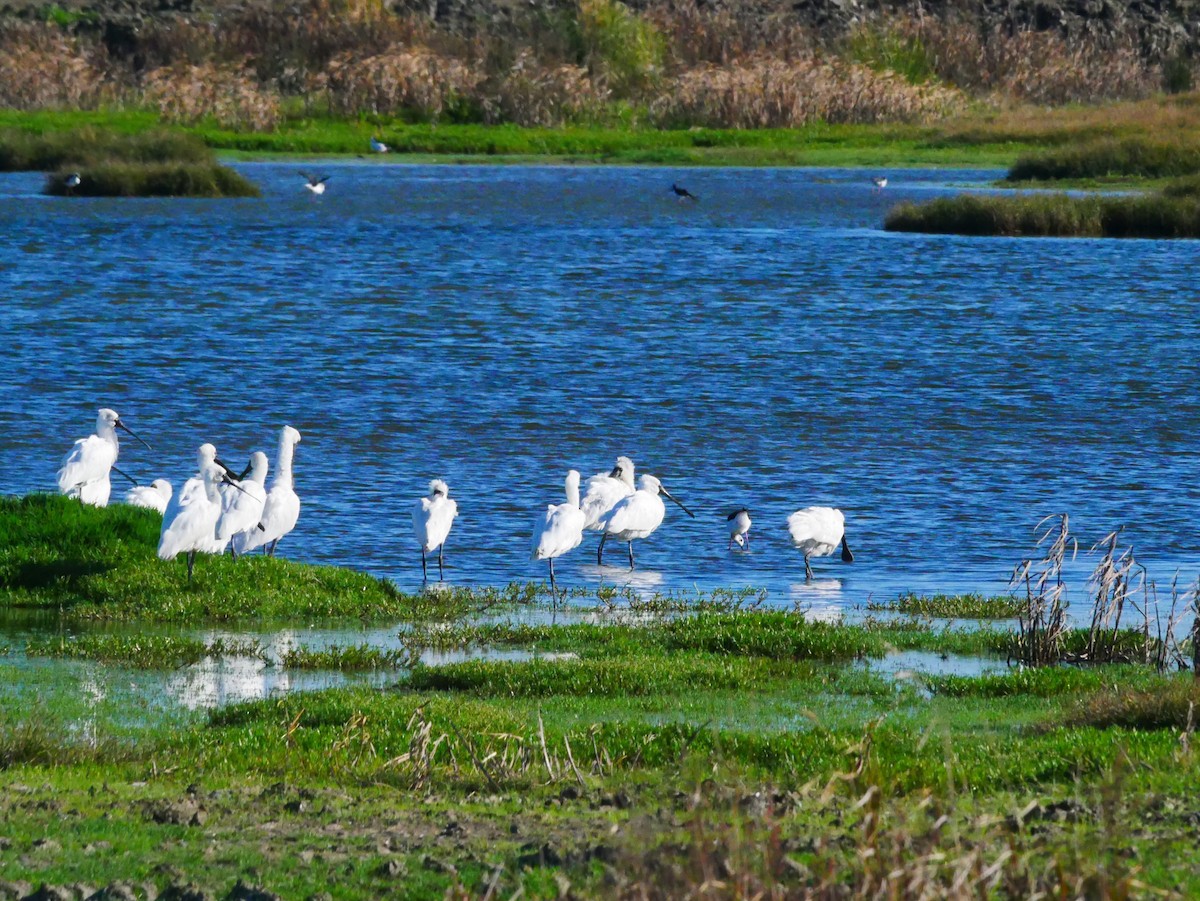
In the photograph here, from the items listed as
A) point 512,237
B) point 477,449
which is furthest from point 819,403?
point 512,237

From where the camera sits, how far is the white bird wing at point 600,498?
18.8 m

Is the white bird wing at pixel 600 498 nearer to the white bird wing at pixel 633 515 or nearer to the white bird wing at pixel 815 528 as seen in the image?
the white bird wing at pixel 633 515

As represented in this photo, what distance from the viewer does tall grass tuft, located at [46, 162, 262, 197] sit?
54312 mm

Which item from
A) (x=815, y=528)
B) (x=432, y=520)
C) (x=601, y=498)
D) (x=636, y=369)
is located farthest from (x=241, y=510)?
(x=636, y=369)

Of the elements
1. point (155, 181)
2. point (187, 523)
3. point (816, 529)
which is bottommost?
point (155, 181)

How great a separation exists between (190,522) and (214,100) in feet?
177

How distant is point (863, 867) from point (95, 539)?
11066 mm

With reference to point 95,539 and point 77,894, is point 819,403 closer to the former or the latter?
point 95,539

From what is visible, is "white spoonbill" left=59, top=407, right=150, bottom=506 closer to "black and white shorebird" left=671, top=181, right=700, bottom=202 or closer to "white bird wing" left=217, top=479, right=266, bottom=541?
"white bird wing" left=217, top=479, right=266, bottom=541

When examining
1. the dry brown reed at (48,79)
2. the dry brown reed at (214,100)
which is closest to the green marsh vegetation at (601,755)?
the dry brown reed at (214,100)

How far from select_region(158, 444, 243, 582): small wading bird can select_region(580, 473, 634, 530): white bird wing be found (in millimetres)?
3927

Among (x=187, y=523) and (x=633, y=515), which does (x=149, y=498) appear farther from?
(x=633, y=515)

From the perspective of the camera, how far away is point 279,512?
17438mm

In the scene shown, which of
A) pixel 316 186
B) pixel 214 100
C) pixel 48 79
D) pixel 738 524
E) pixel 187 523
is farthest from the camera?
pixel 48 79
